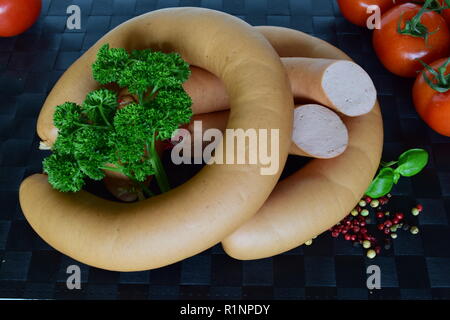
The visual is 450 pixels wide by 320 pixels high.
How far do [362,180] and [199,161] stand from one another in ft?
1.31

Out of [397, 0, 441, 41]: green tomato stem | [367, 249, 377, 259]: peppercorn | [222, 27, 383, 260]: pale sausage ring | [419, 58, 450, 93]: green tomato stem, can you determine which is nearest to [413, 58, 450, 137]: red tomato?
[419, 58, 450, 93]: green tomato stem

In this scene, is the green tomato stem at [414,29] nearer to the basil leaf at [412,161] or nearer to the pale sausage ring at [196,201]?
the basil leaf at [412,161]

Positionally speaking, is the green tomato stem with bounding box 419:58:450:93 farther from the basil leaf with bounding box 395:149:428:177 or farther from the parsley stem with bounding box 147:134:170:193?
the parsley stem with bounding box 147:134:170:193

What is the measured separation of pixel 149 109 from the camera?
926mm

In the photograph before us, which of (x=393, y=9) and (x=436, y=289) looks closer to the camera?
(x=436, y=289)

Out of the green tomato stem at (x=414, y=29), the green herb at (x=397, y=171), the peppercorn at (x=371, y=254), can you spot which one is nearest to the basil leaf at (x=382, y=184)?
the green herb at (x=397, y=171)

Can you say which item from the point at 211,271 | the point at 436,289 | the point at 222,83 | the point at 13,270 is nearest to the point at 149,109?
the point at 222,83

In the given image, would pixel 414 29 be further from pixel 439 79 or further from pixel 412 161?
pixel 412 161

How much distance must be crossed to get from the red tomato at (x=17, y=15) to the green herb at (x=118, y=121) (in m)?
0.56

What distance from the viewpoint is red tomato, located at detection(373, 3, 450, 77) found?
1297 mm

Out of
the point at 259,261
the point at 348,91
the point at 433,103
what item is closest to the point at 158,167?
the point at 259,261

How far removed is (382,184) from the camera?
115cm

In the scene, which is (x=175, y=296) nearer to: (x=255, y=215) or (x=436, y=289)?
(x=255, y=215)

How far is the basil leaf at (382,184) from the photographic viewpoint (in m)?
1.15
